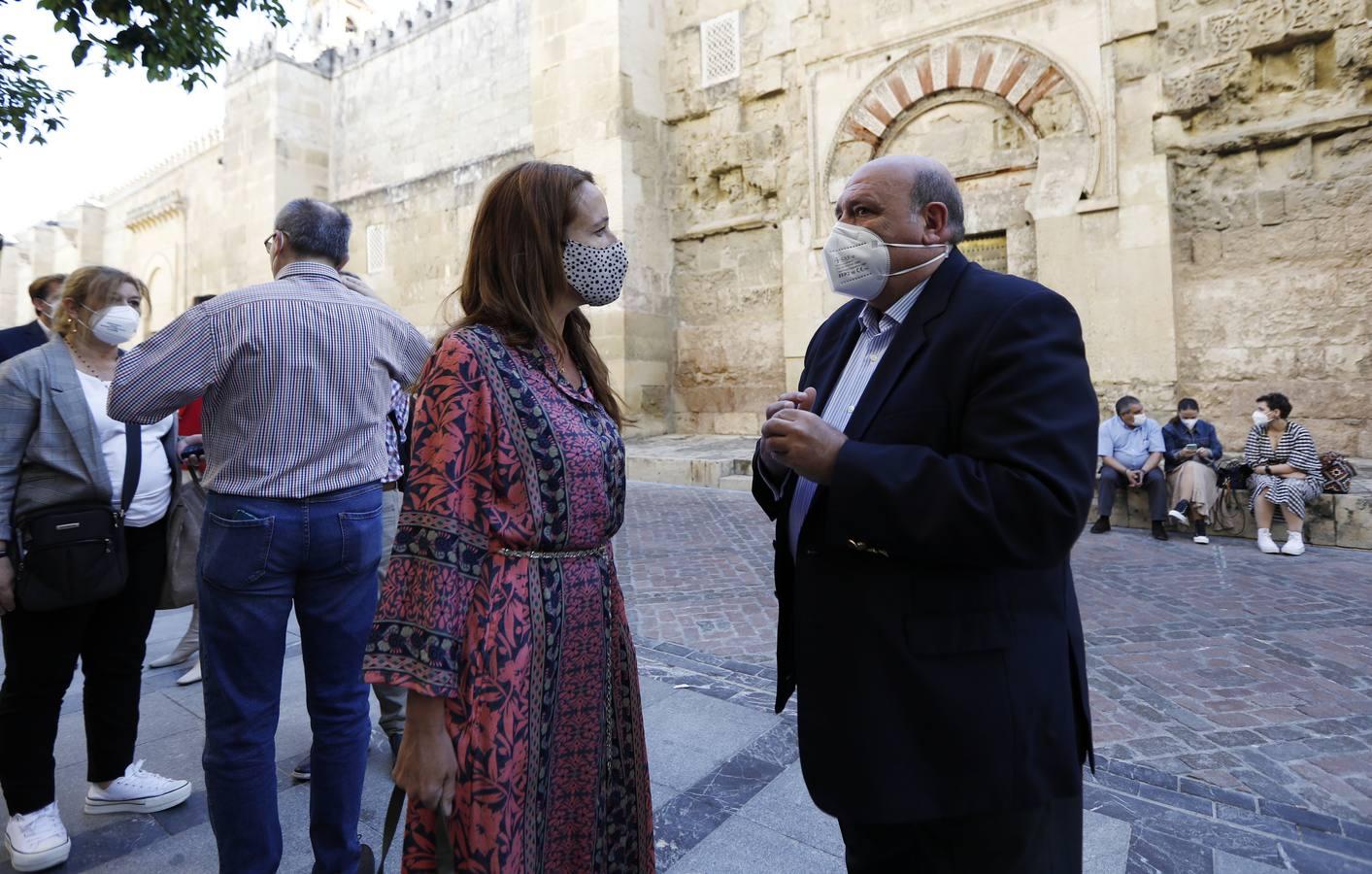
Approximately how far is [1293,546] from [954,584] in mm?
6372

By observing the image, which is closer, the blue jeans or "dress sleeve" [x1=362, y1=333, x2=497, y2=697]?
"dress sleeve" [x1=362, y1=333, x2=497, y2=697]

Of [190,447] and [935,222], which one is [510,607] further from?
[190,447]

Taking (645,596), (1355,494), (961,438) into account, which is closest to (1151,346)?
(1355,494)

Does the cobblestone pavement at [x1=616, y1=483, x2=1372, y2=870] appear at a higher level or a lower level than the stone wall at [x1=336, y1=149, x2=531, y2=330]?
lower

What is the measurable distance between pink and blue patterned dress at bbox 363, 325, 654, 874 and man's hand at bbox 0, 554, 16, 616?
1.62 metres

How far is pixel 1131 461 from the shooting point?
7.00 meters

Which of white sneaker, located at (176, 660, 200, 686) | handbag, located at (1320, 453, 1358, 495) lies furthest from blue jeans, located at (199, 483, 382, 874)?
handbag, located at (1320, 453, 1358, 495)

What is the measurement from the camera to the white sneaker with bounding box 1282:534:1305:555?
594 cm

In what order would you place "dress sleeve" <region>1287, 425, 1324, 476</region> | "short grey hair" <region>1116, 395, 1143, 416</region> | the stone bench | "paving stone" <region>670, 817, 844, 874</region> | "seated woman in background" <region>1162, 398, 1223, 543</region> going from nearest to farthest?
"paving stone" <region>670, 817, 844, 874</region> < the stone bench < "dress sleeve" <region>1287, 425, 1324, 476</region> < "seated woman in background" <region>1162, 398, 1223, 543</region> < "short grey hair" <region>1116, 395, 1143, 416</region>

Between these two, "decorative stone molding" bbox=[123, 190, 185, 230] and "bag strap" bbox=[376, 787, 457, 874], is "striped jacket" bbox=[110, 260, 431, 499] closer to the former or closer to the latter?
"bag strap" bbox=[376, 787, 457, 874]

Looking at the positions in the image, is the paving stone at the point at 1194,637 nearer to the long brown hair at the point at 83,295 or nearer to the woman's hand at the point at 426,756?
the woman's hand at the point at 426,756

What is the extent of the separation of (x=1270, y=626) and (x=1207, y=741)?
181cm

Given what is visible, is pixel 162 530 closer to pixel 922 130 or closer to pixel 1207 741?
pixel 1207 741

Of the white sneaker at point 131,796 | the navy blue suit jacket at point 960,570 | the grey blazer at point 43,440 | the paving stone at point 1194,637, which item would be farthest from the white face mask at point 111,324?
the paving stone at point 1194,637
